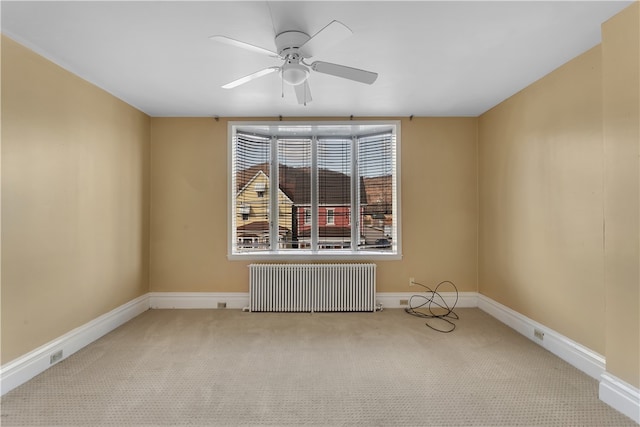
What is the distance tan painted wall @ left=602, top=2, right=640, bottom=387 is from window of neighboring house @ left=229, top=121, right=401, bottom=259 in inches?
87.4

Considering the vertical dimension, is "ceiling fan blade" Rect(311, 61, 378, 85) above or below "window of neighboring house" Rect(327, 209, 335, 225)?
above

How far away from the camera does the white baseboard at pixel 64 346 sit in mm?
2014

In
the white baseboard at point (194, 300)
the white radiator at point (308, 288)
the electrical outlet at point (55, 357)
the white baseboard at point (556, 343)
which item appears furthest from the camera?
the white baseboard at point (194, 300)

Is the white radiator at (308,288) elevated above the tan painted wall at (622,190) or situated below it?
below

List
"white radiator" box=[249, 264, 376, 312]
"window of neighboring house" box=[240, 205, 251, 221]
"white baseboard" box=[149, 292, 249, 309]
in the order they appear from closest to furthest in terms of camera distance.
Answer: "white radiator" box=[249, 264, 376, 312] < "white baseboard" box=[149, 292, 249, 309] < "window of neighboring house" box=[240, 205, 251, 221]

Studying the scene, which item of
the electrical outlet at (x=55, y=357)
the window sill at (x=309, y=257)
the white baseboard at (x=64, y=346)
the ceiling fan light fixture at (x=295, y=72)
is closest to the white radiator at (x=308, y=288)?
the window sill at (x=309, y=257)

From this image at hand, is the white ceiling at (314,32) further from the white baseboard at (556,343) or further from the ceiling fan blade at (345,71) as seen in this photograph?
the white baseboard at (556,343)

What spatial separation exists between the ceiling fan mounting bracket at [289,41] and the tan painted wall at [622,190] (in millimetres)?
2011

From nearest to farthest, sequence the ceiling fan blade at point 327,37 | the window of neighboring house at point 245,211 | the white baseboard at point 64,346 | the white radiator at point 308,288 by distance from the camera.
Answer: the ceiling fan blade at point 327,37, the white baseboard at point 64,346, the white radiator at point 308,288, the window of neighboring house at point 245,211

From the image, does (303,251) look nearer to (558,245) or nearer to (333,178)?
(333,178)

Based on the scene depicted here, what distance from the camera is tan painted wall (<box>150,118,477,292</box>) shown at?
3770 mm

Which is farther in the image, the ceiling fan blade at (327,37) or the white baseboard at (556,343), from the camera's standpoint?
the white baseboard at (556,343)

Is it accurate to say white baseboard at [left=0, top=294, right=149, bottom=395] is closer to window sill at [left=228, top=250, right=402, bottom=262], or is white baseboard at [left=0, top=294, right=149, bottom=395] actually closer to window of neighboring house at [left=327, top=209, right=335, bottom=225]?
window sill at [left=228, top=250, right=402, bottom=262]

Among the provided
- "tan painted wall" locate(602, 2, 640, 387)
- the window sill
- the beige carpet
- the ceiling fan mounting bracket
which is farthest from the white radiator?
the ceiling fan mounting bracket
